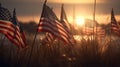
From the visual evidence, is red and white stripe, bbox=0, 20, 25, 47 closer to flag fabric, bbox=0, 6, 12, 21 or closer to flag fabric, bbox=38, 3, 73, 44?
flag fabric, bbox=0, 6, 12, 21

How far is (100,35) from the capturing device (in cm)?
3638

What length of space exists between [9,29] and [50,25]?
1983 millimetres

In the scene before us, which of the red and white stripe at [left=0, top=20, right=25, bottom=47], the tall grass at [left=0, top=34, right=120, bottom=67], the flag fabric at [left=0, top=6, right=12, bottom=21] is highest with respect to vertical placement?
the flag fabric at [left=0, top=6, right=12, bottom=21]

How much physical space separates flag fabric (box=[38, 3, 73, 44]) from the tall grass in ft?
9.23

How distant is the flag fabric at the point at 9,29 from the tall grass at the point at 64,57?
1.94 m

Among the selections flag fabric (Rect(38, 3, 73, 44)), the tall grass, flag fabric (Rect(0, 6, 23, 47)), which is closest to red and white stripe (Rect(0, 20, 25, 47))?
flag fabric (Rect(0, 6, 23, 47))

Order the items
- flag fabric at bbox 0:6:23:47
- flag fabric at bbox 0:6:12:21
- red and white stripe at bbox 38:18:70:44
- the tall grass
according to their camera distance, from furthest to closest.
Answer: the tall grass → flag fabric at bbox 0:6:12:21 → flag fabric at bbox 0:6:23:47 → red and white stripe at bbox 38:18:70:44

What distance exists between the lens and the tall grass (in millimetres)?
24438

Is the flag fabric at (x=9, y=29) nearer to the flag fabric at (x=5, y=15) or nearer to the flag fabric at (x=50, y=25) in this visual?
the flag fabric at (x=5, y=15)

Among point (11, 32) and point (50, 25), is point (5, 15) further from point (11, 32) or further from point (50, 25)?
point (50, 25)

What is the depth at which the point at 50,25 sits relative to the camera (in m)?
21.8

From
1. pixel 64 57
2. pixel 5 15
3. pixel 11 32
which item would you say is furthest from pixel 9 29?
pixel 64 57

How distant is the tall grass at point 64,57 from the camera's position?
24.4 m

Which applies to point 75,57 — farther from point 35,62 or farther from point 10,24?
point 10,24
